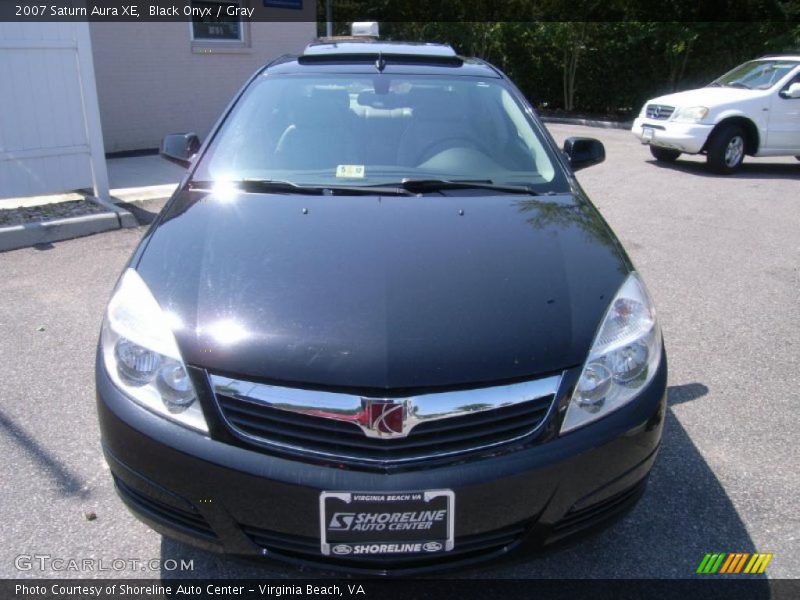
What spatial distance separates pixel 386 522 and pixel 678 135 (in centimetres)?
968

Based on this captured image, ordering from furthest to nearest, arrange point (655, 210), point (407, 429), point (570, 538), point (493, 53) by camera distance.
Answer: point (493, 53)
point (655, 210)
point (570, 538)
point (407, 429)

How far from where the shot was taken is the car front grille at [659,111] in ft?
34.3

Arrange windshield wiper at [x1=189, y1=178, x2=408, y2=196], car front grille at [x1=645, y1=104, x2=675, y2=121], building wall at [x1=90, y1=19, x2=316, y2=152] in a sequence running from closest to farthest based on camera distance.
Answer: windshield wiper at [x1=189, y1=178, x2=408, y2=196]
building wall at [x1=90, y1=19, x2=316, y2=152]
car front grille at [x1=645, y1=104, x2=675, y2=121]

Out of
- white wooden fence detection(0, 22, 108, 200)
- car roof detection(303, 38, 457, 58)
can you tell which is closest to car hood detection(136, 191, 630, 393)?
car roof detection(303, 38, 457, 58)

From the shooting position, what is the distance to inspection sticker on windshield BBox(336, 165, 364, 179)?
9.79 feet

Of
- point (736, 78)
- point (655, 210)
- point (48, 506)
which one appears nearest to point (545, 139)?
point (48, 506)

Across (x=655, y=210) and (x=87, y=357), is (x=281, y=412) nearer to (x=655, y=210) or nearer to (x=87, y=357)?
(x=87, y=357)

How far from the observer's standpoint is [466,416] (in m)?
1.92

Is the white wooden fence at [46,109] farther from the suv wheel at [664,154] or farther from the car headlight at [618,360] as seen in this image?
the suv wheel at [664,154]

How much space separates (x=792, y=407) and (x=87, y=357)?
371cm

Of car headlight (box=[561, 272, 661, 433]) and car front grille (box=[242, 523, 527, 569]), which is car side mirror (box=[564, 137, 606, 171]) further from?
car front grille (box=[242, 523, 527, 569])

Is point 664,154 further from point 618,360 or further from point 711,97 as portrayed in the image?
point 618,360

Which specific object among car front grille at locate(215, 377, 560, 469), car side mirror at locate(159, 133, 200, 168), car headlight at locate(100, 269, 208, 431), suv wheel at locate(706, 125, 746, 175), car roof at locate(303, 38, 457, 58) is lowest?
suv wheel at locate(706, 125, 746, 175)

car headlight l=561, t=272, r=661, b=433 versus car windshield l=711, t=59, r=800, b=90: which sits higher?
car windshield l=711, t=59, r=800, b=90
